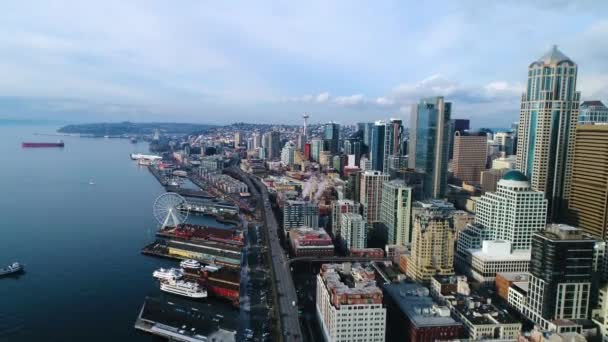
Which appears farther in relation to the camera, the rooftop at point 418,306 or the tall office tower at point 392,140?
the tall office tower at point 392,140

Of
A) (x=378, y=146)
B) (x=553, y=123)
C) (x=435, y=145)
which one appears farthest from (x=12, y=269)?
(x=378, y=146)

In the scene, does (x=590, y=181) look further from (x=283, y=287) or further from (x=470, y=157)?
(x=470, y=157)

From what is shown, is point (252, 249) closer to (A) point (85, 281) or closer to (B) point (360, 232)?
(B) point (360, 232)

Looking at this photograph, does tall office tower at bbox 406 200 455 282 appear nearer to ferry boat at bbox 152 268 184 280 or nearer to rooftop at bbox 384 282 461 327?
rooftop at bbox 384 282 461 327

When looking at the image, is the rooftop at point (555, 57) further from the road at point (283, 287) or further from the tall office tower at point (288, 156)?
the tall office tower at point (288, 156)

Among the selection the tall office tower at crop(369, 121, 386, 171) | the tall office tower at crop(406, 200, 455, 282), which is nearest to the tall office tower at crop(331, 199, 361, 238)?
the tall office tower at crop(406, 200, 455, 282)

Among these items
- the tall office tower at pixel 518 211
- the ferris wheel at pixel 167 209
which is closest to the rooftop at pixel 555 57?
the tall office tower at pixel 518 211
